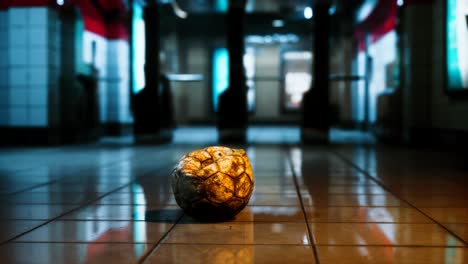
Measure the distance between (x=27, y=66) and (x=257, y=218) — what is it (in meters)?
7.85

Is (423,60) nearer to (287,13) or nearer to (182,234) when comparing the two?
(287,13)

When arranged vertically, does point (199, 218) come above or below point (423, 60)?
below

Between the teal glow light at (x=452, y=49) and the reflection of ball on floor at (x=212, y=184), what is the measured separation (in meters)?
5.08

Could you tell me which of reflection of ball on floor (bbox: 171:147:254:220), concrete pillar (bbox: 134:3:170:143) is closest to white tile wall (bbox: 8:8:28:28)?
concrete pillar (bbox: 134:3:170:143)

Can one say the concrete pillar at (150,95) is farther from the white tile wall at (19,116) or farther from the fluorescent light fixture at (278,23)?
the fluorescent light fixture at (278,23)

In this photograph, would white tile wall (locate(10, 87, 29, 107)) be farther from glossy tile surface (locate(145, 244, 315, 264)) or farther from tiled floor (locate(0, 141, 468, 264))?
glossy tile surface (locate(145, 244, 315, 264))

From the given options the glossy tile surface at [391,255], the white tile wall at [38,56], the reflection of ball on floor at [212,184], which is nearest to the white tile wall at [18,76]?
the white tile wall at [38,56]

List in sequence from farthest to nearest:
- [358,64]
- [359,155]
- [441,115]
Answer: [358,64] < [441,115] < [359,155]

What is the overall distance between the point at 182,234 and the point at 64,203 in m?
1.35

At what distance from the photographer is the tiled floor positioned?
2.31 metres

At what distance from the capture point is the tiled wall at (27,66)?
9602 millimetres

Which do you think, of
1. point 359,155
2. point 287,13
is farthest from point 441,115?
point 287,13

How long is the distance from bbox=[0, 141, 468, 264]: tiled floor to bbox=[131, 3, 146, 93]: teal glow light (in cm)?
467

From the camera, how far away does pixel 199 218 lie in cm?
306
